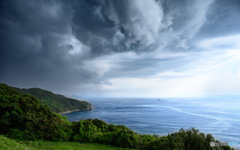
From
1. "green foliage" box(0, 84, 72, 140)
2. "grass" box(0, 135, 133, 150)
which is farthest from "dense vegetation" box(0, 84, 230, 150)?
"grass" box(0, 135, 133, 150)

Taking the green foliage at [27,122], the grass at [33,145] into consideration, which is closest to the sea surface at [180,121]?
the green foliage at [27,122]

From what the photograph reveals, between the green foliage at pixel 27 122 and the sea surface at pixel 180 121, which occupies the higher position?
the green foliage at pixel 27 122

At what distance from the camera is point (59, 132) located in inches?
591

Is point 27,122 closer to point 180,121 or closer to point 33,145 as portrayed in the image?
point 33,145

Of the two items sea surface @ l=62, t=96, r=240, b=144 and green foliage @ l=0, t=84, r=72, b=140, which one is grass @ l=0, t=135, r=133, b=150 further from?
sea surface @ l=62, t=96, r=240, b=144

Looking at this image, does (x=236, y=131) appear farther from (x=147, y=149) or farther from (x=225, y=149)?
(x=147, y=149)

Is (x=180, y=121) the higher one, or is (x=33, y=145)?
(x=33, y=145)

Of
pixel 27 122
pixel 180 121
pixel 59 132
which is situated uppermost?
pixel 27 122

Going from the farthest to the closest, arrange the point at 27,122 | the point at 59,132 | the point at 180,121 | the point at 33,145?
the point at 180,121, the point at 59,132, the point at 27,122, the point at 33,145

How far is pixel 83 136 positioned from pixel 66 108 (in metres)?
129

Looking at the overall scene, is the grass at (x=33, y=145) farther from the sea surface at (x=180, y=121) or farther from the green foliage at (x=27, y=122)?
the sea surface at (x=180, y=121)

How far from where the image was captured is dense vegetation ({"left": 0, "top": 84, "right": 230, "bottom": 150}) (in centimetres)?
1292

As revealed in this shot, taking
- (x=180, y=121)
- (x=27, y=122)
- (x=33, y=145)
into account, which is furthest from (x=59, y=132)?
(x=180, y=121)

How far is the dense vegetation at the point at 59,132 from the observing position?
42.4 feet
